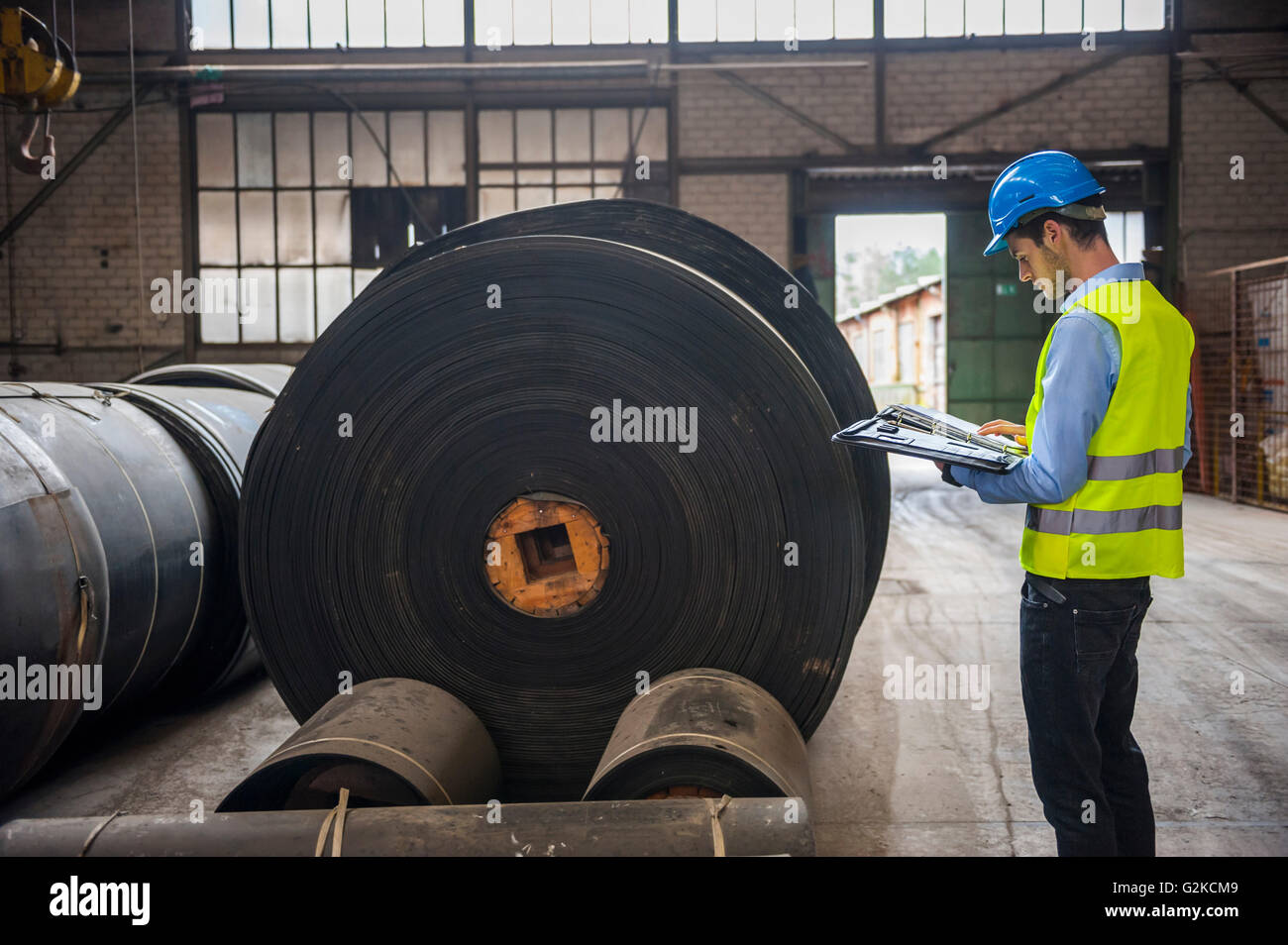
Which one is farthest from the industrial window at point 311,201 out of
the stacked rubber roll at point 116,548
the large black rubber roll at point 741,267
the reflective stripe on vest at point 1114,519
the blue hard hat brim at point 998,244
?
the reflective stripe on vest at point 1114,519

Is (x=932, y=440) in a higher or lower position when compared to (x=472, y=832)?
higher

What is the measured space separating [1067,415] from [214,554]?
3.31m

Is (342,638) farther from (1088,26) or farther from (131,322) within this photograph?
(1088,26)

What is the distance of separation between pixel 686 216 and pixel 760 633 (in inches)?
63.3

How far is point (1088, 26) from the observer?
11.4m

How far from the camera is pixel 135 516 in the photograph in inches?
137

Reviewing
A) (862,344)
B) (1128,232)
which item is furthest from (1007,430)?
(862,344)

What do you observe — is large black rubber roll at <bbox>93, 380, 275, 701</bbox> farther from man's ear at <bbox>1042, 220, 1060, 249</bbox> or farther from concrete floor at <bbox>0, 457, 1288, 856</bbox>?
man's ear at <bbox>1042, 220, 1060, 249</bbox>

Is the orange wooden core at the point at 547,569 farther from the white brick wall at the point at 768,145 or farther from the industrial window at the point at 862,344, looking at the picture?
the industrial window at the point at 862,344

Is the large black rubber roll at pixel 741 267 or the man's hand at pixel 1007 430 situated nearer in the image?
the man's hand at pixel 1007 430

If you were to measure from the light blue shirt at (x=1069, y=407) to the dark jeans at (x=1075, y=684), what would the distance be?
24 cm

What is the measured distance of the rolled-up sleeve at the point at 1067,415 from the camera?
1.98 m

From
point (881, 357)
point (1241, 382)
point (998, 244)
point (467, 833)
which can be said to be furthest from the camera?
point (881, 357)

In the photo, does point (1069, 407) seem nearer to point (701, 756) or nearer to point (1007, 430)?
point (1007, 430)
